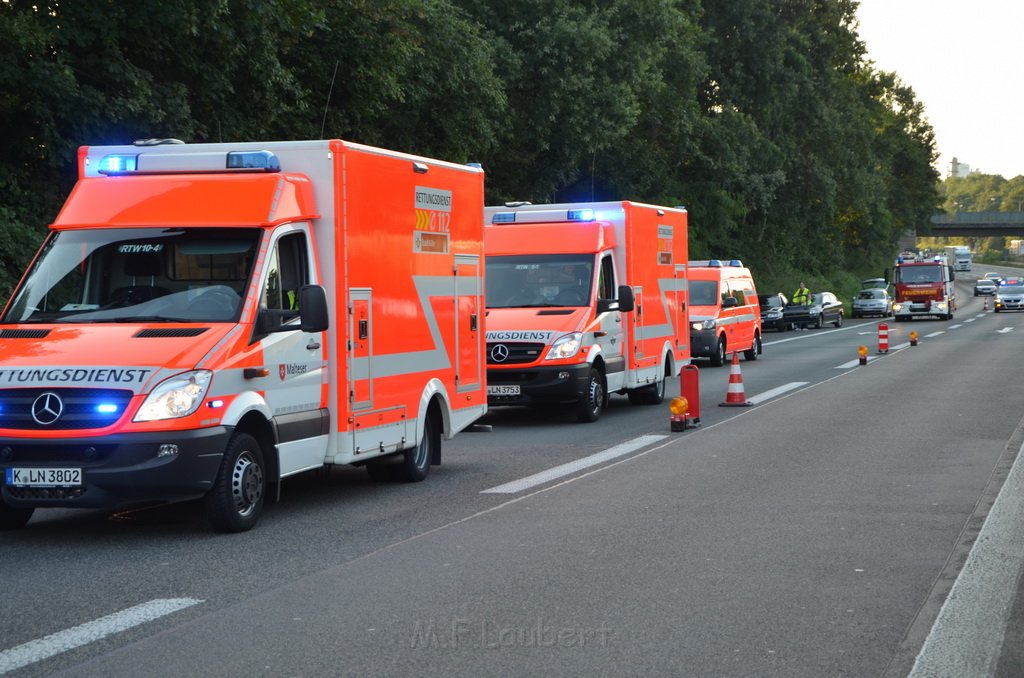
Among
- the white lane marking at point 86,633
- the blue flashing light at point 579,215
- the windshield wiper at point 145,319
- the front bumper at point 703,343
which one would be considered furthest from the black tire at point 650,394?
the white lane marking at point 86,633

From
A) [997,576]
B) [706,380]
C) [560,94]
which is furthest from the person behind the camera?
[560,94]

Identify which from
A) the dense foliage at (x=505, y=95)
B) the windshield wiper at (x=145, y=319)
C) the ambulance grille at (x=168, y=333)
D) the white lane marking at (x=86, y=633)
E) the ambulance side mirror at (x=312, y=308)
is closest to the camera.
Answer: the white lane marking at (x=86, y=633)

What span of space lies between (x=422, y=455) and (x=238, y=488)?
316 cm

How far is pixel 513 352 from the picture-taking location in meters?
17.2

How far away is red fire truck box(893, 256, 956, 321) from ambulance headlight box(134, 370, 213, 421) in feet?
180

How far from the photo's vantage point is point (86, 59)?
70.7 ft

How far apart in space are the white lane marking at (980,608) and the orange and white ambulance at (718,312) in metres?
19.6

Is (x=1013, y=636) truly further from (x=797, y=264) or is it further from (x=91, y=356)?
(x=797, y=264)

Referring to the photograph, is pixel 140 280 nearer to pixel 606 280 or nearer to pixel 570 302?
pixel 570 302

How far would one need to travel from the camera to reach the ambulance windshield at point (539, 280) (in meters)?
18.0

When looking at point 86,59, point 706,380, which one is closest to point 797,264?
point 706,380

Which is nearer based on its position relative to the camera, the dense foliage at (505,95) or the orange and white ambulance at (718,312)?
the dense foliage at (505,95)

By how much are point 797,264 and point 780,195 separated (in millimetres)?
11201

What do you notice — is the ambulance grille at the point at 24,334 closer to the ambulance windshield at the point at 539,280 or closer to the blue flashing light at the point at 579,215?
the ambulance windshield at the point at 539,280
